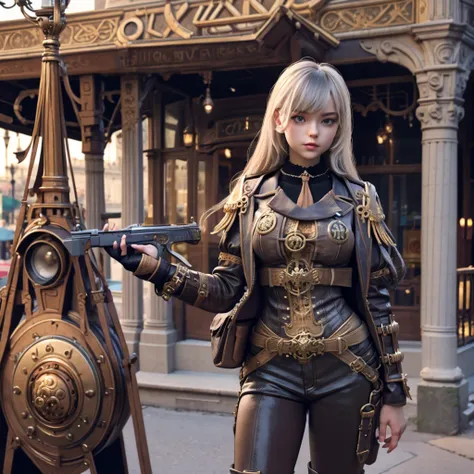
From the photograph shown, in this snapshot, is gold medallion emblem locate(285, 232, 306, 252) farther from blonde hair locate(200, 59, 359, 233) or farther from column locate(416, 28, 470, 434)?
column locate(416, 28, 470, 434)

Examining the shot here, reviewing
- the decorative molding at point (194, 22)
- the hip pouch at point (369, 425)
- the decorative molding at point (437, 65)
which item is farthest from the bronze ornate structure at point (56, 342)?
the decorative molding at point (437, 65)

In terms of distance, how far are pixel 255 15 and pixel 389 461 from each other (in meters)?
4.14

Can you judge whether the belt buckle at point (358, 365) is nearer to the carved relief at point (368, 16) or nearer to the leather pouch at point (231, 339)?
the leather pouch at point (231, 339)

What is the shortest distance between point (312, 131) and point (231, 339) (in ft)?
2.81

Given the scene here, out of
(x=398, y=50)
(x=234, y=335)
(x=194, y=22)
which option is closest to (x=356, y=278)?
(x=234, y=335)

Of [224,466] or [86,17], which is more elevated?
[86,17]

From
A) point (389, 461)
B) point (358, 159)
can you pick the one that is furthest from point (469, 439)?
point (358, 159)

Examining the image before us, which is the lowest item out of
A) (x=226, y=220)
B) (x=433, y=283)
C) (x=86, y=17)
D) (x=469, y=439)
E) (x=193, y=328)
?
(x=469, y=439)

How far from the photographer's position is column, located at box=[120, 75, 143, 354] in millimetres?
8117

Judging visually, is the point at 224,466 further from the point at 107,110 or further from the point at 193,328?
the point at 107,110

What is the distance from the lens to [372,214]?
292 centimetres

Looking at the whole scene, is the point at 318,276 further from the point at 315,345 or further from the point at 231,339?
the point at 231,339

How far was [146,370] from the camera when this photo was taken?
27.7 ft

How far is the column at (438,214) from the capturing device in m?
6.76
